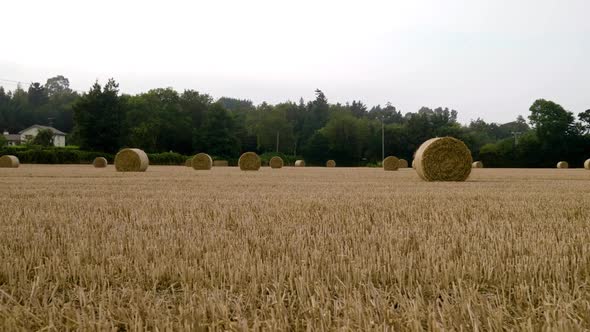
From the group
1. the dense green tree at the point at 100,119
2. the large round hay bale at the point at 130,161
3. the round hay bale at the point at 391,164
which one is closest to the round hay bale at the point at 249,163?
the large round hay bale at the point at 130,161

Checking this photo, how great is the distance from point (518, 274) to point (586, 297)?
0.42 meters

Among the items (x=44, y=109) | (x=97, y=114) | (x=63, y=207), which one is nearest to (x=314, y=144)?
(x=97, y=114)

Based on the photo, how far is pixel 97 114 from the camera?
57938mm

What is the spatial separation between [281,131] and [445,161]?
6427cm

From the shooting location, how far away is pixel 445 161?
49.5ft

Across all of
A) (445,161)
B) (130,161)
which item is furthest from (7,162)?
(445,161)

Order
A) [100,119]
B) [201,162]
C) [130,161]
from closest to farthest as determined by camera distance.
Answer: [130,161] < [201,162] < [100,119]

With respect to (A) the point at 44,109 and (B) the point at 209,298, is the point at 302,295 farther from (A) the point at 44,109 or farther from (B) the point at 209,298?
(A) the point at 44,109

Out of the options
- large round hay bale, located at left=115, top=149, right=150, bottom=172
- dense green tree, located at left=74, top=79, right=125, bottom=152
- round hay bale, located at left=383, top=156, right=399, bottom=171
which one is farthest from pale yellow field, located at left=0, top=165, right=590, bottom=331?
dense green tree, located at left=74, top=79, right=125, bottom=152

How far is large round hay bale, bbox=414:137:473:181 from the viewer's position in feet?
49.2

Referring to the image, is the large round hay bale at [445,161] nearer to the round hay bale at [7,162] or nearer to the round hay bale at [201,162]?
the round hay bale at [201,162]

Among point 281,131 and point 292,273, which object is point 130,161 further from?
point 281,131

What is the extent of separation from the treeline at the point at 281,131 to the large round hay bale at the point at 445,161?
4976cm

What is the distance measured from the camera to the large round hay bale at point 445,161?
49.2ft
